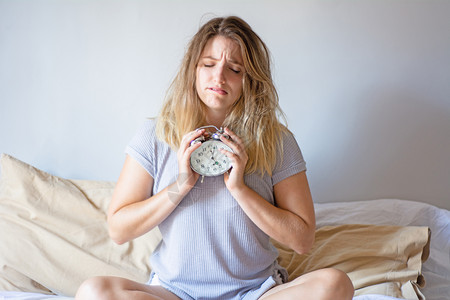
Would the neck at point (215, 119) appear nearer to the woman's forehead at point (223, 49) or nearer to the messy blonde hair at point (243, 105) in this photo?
the messy blonde hair at point (243, 105)

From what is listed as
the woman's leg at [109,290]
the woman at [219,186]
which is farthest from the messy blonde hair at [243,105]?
the woman's leg at [109,290]

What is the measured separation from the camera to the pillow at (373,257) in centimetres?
135

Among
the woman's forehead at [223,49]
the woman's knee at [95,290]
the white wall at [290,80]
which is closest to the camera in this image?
the woman's knee at [95,290]

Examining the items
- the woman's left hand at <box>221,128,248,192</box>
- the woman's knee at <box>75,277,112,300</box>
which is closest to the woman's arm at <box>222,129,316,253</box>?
the woman's left hand at <box>221,128,248,192</box>

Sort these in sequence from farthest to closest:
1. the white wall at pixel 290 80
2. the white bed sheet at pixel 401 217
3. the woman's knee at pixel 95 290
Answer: the white wall at pixel 290 80, the white bed sheet at pixel 401 217, the woman's knee at pixel 95 290

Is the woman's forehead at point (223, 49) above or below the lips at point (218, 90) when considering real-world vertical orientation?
above

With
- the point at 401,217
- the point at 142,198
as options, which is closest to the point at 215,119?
the point at 142,198

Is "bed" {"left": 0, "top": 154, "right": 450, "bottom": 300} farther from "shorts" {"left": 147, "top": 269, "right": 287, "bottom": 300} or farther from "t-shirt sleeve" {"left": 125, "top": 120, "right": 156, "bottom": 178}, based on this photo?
"t-shirt sleeve" {"left": 125, "top": 120, "right": 156, "bottom": 178}

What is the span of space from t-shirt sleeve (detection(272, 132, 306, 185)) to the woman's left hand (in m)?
0.14

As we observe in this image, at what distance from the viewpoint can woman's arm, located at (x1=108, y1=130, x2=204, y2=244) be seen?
1.12m

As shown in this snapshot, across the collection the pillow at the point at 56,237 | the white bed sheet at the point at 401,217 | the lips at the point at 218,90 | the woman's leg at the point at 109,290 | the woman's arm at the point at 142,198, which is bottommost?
the pillow at the point at 56,237

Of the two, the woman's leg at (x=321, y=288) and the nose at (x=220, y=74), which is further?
the nose at (x=220, y=74)

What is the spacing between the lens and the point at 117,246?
156cm

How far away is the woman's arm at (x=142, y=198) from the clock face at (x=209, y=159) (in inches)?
0.8
